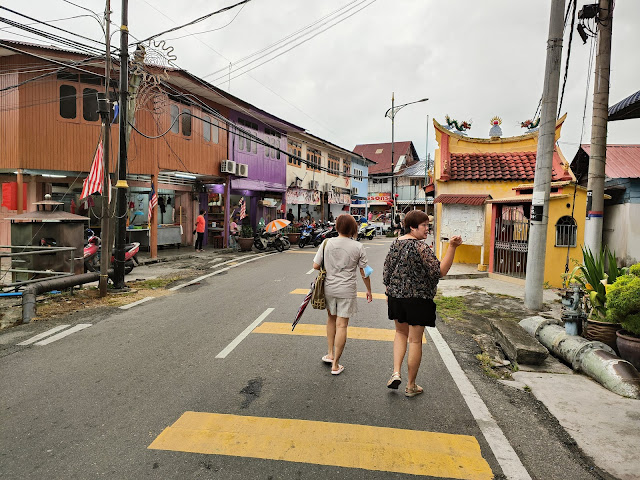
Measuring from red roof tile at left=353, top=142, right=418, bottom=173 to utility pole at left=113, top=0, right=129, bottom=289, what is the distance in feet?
149

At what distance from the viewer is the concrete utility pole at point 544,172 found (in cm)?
822

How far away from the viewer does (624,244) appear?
12.3 metres

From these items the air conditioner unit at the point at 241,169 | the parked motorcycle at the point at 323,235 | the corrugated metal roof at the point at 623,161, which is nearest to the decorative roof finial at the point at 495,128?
the corrugated metal roof at the point at 623,161

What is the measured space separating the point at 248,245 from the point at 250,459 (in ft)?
57.8

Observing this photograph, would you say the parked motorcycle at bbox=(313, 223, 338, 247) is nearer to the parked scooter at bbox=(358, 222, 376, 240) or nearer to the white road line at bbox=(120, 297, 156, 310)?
the parked scooter at bbox=(358, 222, 376, 240)

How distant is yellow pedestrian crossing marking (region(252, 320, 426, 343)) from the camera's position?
6.45 meters

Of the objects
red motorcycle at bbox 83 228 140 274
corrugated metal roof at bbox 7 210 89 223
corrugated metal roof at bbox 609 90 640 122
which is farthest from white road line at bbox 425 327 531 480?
corrugated metal roof at bbox 7 210 89 223

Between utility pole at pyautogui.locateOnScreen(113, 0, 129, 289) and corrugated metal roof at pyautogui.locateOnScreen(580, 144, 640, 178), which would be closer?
utility pole at pyautogui.locateOnScreen(113, 0, 129, 289)

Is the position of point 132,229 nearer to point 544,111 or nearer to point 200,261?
point 200,261

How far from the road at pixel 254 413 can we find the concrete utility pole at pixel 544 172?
269cm

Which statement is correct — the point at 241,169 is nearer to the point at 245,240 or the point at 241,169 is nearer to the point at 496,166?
the point at 245,240

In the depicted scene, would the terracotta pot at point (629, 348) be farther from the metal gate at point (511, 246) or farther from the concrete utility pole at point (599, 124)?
the metal gate at point (511, 246)

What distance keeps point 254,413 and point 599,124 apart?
26.7ft

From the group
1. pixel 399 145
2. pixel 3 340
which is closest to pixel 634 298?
pixel 3 340
